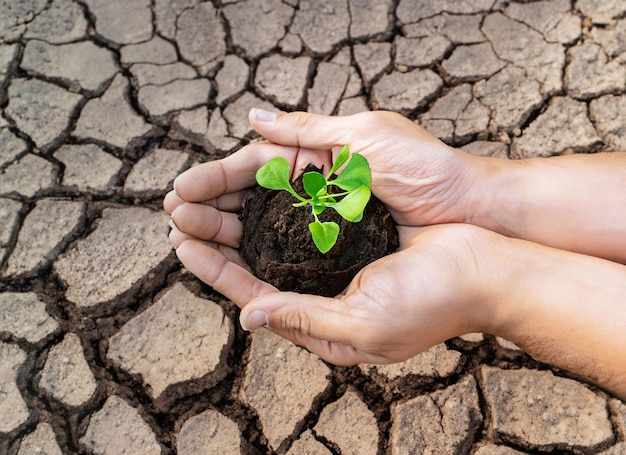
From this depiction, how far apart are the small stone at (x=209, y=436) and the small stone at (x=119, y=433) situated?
8cm

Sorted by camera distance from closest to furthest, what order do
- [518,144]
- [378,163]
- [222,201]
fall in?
[378,163] < [222,201] < [518,144]

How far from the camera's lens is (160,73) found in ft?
8.38

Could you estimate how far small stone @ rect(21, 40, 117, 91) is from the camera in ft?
8.30

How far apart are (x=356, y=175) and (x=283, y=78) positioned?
126 cm

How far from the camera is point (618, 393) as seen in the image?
1618mm

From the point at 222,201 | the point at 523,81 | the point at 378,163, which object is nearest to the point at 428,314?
the point at 378,163

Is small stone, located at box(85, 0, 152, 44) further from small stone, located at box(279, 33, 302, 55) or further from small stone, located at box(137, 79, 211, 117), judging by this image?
small stone, located at box(279, 33, 302, 55)

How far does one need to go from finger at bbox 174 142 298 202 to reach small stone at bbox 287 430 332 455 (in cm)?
78

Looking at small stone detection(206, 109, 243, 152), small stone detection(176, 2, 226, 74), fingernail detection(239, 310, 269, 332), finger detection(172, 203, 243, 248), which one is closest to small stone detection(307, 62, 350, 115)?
small stone detection(206, 109, 243, 152)

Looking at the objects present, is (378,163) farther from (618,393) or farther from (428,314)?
(618,393)

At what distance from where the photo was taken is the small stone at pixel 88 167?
225cm

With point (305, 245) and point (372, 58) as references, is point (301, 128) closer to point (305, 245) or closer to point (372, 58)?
point (305, 245)

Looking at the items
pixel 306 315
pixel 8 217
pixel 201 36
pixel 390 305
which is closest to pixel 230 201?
pixel 306 315

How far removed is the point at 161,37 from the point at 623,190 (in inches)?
77.4
